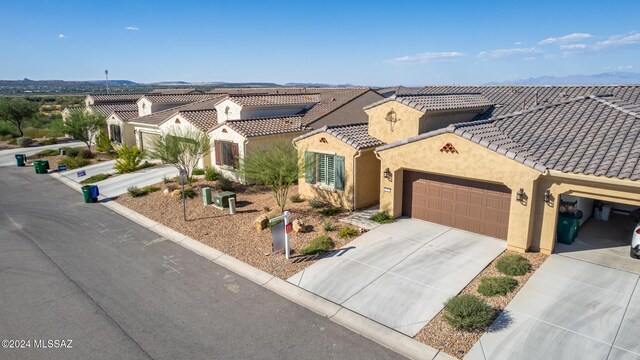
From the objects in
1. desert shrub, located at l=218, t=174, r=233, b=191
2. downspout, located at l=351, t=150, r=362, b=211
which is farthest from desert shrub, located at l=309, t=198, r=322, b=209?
desert shrub, located at l=218, t=174, r=233, b=191

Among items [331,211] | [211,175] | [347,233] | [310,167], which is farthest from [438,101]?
[211,175]

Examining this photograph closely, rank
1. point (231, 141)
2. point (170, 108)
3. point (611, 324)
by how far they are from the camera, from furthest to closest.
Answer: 1. point (170, 108)
2. point (231, 141)
3. point (611, 324)

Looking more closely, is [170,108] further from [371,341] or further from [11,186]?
[371,341]

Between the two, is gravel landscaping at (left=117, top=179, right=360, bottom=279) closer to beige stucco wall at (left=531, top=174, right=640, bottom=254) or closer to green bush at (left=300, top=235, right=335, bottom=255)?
green bush at (left=300, top=235, right=335, bottom=255)

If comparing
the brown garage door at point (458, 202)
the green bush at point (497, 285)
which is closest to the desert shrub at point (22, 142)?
the brown garage door at point (458, 202)

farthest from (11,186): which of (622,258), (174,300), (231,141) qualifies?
(622,258)

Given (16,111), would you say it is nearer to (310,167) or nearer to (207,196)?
(207,196)

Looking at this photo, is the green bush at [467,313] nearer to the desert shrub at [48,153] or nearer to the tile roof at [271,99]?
the tile roof at [271,99]
